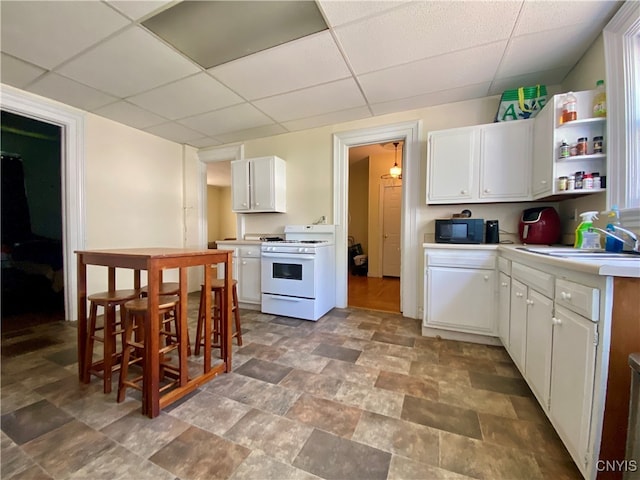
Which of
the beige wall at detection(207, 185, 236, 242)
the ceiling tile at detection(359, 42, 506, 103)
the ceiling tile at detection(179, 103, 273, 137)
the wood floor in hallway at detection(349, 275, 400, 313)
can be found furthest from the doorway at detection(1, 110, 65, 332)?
the beige wall at detection(207, 185, 236, 242)

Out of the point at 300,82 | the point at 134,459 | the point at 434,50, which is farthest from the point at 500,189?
the point at 134,459

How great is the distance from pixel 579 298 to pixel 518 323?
33.0 inches

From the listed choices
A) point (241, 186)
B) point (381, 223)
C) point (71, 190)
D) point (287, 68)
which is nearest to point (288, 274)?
point (241, 186)

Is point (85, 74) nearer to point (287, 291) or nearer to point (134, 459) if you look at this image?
point (287, 291)

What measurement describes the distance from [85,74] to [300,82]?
1964 mm

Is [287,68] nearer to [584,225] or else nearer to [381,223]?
[584,225]

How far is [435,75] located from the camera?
2316 millimetres

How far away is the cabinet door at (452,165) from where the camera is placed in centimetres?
252

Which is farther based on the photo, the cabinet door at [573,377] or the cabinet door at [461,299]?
the cabinet door at [461,299]

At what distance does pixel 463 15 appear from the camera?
1653 mm

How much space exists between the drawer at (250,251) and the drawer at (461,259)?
2113 millimetres

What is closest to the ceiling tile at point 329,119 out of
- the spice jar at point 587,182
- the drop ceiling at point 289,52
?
the drop ceiling at point 289,52

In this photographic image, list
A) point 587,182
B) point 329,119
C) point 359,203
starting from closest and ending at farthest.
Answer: point 587,182
point 329,119
point 359,203

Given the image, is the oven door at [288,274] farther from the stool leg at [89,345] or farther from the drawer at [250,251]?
the stool leg at [89,345]
